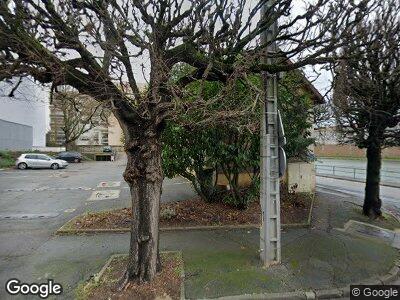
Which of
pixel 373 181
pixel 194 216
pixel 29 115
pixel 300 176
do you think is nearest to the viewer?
pixel 194 216

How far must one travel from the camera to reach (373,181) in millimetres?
9695

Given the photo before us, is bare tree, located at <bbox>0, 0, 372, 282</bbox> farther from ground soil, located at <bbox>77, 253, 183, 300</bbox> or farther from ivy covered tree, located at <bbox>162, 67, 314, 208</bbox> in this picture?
ivy covered tree, located at <bbox>162, 67, 314, 208</bbox>

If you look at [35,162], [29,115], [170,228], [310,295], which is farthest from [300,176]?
[29,115]

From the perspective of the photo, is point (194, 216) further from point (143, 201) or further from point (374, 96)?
point (374, 96)

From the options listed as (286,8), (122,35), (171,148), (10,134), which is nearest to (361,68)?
(286,8)

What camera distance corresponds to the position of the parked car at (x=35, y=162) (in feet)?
90.8

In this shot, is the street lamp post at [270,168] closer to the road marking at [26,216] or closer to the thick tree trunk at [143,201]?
the thick tree trunk at [143,201]

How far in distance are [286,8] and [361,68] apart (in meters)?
4.40

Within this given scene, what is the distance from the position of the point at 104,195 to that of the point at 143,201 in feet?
28.5

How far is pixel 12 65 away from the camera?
4352 mm

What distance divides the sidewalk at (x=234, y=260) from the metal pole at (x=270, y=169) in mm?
417

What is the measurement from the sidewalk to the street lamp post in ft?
1.41

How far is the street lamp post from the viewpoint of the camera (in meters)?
5.65

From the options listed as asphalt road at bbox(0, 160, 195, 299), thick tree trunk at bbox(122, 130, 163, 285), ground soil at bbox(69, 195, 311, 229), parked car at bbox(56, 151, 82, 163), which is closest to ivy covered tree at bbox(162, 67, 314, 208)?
ground soil at bbox(69, 195, 311, 229)
